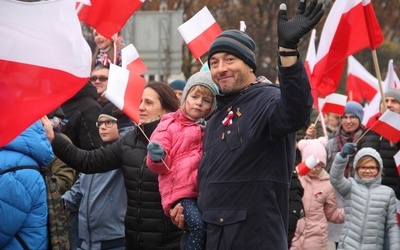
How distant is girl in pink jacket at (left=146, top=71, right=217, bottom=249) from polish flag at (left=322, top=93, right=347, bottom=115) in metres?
5.90

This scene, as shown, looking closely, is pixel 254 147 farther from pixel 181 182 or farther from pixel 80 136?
pixel 80 136

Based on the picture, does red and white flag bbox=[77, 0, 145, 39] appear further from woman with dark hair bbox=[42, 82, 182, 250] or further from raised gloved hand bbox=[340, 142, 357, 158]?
Answer: raised gloved hand bbox=[340, 142, 357, 158]

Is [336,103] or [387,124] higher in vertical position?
[336,103]

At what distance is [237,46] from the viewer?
5531 mm

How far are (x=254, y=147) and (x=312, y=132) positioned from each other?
7.10 m

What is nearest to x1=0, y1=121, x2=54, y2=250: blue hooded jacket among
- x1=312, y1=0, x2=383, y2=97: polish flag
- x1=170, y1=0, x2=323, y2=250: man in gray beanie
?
x1=170, y1=0, x2=323, y2=250: man in gray beanie

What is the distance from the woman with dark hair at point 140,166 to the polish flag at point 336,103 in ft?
16.6

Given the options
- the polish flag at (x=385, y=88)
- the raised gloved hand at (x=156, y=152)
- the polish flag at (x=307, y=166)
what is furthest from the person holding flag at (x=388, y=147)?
the raised gloved hand at (x=156, y=152)

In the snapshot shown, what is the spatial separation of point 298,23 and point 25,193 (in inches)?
85.5

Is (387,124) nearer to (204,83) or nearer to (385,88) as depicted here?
(204,83)

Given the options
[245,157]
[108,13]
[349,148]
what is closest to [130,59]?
[108,13]

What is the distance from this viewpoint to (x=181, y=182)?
6004mm

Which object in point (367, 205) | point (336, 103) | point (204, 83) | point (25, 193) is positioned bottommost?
point (367, 205)

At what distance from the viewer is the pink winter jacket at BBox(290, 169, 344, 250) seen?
10.0 metres
